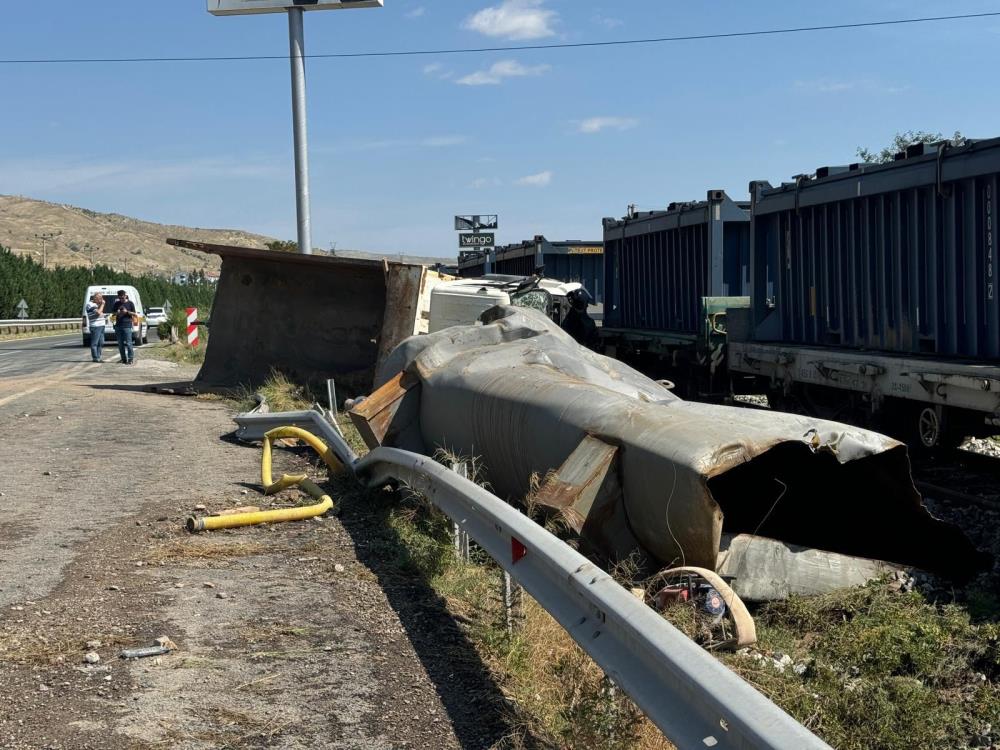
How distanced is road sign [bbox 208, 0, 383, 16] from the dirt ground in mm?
15831

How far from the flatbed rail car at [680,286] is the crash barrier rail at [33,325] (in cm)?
4056

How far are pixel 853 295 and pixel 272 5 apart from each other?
1472 cm

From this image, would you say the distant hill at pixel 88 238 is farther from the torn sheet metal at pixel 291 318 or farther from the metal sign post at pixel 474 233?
the torn sheet metal at pixel 291 318

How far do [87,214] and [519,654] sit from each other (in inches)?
7210

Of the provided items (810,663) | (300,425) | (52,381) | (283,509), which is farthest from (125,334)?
(810,663)

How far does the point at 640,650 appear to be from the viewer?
134 inches

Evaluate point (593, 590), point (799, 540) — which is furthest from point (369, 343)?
point (593, 590)

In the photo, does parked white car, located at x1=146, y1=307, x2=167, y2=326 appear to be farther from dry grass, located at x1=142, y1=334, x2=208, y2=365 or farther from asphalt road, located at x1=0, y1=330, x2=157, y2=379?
dry grass, located at x1=142, y1=334, x2=208, y2=365

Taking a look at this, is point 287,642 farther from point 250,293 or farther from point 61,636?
point 250,293

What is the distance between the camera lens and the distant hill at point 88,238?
142250mm

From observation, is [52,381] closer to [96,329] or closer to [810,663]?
[96,329]

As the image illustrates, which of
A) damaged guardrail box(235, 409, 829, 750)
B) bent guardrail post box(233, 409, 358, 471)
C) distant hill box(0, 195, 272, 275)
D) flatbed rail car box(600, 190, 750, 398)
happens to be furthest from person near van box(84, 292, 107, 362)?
distant hill box(0, 195, 272, 275)

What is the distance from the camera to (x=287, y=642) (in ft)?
16.0

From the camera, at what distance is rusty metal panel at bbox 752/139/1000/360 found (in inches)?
391
